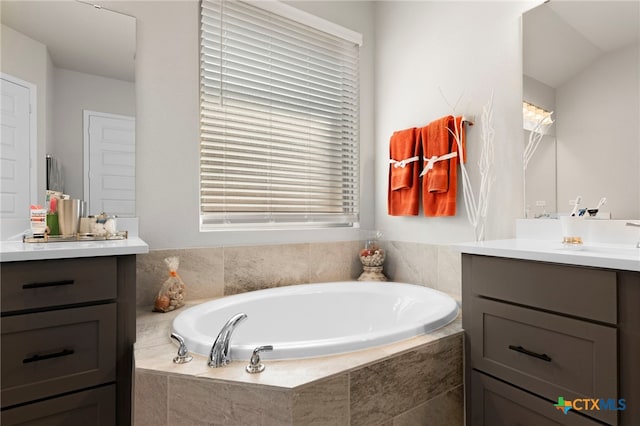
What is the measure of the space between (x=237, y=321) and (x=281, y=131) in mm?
1474

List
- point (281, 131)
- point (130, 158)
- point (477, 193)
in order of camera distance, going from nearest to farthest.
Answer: point (130, 158) → point (477, 193) → point (281, 131)

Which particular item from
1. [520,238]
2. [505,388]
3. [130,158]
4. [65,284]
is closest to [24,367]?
[65,284]

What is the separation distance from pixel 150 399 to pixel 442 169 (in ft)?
6.04

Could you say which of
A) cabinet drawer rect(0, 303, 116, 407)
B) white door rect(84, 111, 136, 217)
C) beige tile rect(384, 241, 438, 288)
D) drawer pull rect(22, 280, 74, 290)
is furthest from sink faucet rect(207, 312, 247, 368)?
beige tile rect(384, 241, 438, 288)

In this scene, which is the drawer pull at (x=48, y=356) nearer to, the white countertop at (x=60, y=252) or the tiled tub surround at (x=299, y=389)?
the tiled tub surround at (x=299, y=389)

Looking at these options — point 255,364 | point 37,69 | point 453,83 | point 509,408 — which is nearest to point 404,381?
point 509,408

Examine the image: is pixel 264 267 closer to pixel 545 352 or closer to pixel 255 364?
pixel 255 364

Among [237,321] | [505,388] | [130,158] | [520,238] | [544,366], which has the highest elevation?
[130,158]

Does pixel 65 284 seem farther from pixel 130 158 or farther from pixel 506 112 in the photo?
pixel 506 112

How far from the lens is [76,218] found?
5.18 feet

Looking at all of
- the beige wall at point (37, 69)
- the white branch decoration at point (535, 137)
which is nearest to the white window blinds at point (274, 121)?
the beige wall at point (37, 69)

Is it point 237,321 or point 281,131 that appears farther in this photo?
point 281,131

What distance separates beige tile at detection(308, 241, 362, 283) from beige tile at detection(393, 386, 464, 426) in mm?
1145

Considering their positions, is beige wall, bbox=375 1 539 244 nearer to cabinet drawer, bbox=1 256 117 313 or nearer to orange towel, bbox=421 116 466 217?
orange towel, bbox=421 116 466 217
